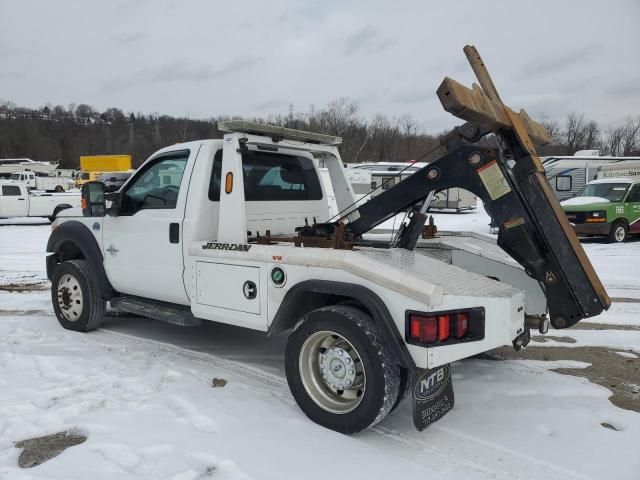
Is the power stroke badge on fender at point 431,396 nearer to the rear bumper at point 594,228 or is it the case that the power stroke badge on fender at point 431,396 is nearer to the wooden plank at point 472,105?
the wooden plank at point 472,105

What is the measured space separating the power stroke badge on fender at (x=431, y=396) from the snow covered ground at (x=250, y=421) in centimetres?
21

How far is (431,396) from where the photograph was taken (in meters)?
3.41

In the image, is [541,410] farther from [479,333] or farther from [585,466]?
[479,333]

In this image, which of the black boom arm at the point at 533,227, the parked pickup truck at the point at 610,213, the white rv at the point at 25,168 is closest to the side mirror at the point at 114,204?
the black boom arm at the point at 533,227

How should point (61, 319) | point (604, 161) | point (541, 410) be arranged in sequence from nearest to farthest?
1. point (541, 410)
2. point (61, 319)
3. point (604, 161)

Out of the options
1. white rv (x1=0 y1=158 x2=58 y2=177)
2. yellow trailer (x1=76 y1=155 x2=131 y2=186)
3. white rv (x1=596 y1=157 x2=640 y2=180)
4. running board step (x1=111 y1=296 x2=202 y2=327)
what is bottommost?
running board step (x1=111 y1=296 x2=202 y2=327)

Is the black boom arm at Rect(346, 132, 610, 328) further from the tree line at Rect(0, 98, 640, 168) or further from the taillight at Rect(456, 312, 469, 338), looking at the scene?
the tree line at Rect(0, 98, 640, 168)

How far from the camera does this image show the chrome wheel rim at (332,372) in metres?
3.54

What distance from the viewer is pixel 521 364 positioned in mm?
5074

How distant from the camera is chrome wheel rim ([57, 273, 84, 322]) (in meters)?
5.89

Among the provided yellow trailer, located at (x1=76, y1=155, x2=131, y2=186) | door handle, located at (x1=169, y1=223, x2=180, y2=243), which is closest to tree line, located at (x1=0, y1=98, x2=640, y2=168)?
yellow trailer, located at (x1=76, y1=155, x2=131, y2=186)

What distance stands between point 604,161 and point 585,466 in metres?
23.3

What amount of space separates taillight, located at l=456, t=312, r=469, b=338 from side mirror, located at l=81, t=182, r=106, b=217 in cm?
390

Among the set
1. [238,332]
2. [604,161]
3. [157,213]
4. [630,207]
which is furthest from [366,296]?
[604,161]
